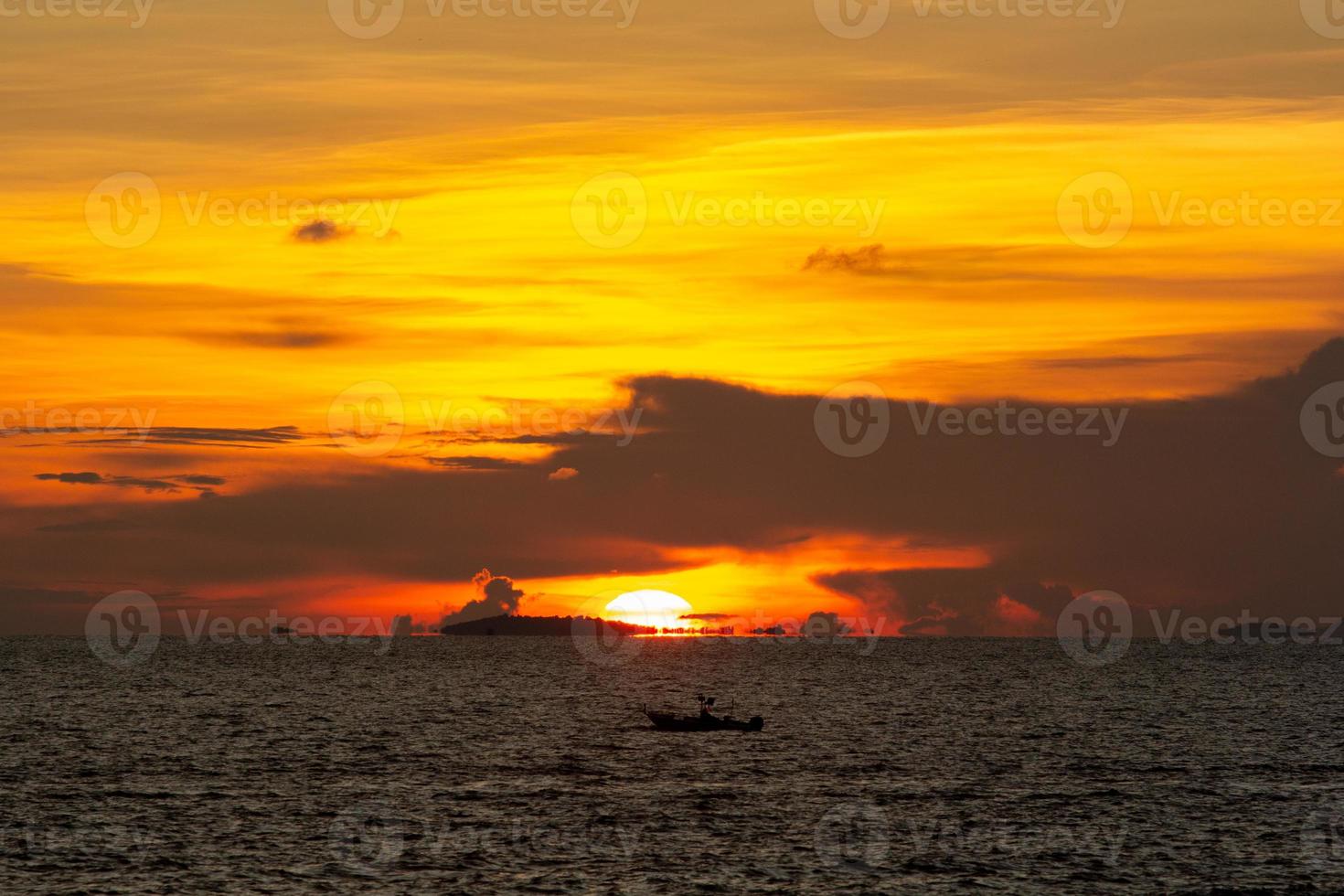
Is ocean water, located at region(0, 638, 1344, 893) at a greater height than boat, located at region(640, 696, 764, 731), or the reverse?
boat, located at region(640, 696, 764, 731)

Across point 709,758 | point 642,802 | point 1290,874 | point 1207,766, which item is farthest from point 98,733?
point 1290,874

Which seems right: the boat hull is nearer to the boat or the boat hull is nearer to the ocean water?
the boat

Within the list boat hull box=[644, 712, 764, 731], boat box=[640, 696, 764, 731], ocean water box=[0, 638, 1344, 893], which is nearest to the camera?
ocean water box=[0, 638, 1344, 893]

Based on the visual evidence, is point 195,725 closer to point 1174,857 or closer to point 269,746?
point 269,746

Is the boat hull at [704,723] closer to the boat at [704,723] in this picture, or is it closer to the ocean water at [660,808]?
the boat at [704,723]

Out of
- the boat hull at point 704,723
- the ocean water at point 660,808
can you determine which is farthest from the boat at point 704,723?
the ocean water at point 660,808

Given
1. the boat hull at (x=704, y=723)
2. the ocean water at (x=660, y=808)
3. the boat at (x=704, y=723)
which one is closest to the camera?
the ocean water at (x=660, y=808)

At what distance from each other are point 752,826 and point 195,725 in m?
85.5

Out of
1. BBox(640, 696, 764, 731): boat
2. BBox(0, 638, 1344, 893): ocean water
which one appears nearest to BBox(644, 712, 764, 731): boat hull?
BBox(640, 696, 764, 731): boat

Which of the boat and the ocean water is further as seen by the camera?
the boat

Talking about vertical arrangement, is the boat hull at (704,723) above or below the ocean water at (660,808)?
above

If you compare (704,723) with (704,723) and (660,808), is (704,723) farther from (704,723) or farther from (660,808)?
(660,808)

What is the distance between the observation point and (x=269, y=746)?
447 ft

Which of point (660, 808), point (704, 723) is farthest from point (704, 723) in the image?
point (660, 808)
